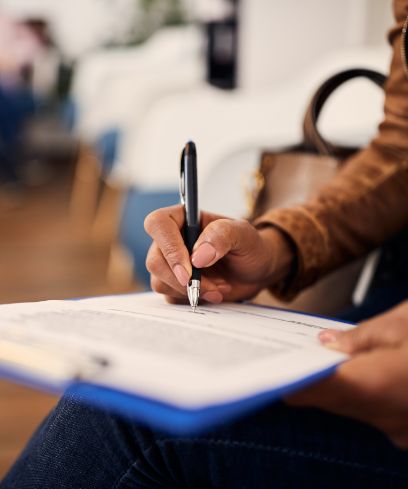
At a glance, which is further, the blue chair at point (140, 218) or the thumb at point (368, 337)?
the blue chair at point (140, 218)

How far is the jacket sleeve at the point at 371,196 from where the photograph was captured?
0.77 meters

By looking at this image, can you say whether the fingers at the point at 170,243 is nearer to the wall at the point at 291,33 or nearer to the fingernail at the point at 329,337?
the fingernail at the point at 329,337

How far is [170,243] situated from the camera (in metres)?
0.60

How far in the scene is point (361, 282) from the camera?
2.87 ft

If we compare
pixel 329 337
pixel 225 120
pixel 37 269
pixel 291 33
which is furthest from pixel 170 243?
pixel 37 269

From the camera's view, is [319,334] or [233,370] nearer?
[233,370]

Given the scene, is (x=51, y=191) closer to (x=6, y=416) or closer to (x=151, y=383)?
(x=6, y=416)

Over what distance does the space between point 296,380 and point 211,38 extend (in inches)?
113

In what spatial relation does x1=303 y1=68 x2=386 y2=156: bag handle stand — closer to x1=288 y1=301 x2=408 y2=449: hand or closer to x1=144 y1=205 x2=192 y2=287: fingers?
x1=144 y1=205 x2=192 y2=287: fingers

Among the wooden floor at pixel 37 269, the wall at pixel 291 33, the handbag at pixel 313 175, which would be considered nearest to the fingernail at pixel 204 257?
the handbag at pixel 313 175

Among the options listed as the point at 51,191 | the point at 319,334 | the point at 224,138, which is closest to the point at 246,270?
the point at 319,334

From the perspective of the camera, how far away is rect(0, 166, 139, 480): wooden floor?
1512mm

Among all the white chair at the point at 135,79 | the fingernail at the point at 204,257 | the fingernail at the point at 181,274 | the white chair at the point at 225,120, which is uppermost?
the fingernail at the point at 204,257

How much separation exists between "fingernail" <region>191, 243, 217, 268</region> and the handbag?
28 centimetres
